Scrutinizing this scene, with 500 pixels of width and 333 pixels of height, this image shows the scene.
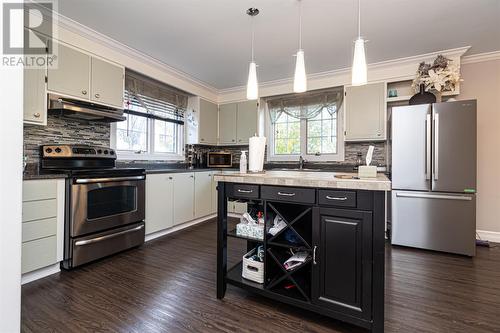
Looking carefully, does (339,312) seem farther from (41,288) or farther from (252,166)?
(41,288)

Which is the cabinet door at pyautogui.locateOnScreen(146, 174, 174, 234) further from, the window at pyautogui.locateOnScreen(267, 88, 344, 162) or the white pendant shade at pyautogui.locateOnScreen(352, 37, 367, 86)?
the white pendant shade at pyautogui.locateOnScreen(352, 37, 367, 86)

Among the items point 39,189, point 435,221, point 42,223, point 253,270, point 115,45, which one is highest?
point 115,45

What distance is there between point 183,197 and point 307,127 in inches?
95.4

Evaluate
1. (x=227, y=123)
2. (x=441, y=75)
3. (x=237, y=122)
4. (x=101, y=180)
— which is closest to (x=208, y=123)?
(x=227, y=123)

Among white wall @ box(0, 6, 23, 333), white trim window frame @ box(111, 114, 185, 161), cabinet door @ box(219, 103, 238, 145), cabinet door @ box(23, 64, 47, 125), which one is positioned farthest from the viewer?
cabinet door @ box(219, 103, 238, 145)

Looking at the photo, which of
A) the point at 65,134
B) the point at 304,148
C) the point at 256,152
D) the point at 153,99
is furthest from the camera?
the point at 304,148

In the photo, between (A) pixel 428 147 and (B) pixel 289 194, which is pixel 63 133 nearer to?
(B) pixel 289 194

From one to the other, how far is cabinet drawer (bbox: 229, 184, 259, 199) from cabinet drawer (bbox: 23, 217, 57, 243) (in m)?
1.66

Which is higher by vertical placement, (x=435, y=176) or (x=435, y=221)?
(x=435, y=176)

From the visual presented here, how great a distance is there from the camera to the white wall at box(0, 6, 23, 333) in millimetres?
1211

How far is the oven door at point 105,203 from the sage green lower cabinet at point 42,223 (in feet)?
0.36

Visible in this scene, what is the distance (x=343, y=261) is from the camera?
140cm

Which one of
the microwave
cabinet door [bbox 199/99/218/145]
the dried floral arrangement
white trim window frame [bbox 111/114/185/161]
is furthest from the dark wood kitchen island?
cabinet door [bbox 199/99/218/145]

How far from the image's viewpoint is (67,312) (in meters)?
1.63
